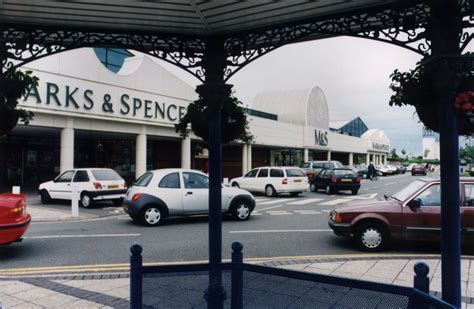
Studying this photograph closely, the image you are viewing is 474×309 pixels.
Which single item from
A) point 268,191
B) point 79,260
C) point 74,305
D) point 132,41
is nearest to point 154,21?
point 132,41

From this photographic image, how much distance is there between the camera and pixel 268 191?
20.9 meters

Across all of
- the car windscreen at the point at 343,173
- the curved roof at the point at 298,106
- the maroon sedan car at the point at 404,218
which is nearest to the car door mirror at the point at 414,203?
the maroon sedan car at the point at 404,218

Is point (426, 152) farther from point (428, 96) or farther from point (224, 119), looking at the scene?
point (428, 96)

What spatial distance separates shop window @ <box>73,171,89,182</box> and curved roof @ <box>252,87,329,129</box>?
126 ft

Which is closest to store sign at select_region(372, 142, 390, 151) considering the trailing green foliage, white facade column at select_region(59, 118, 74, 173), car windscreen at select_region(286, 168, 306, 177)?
car windscreen at select_region(286, 168, 306, 177)

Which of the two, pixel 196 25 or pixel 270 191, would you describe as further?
pixel 270 191

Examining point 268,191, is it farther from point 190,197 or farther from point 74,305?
point 74,305

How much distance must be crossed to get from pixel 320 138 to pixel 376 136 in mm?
37381

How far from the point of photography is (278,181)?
67.5 ft

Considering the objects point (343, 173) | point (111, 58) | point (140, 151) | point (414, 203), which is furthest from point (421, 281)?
point (111, 58)

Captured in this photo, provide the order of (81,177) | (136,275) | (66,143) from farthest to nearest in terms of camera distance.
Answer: (66,143), (81,177), (136,275)

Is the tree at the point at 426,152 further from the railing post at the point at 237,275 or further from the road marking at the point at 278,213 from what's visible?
the railing post at the point at 237,275

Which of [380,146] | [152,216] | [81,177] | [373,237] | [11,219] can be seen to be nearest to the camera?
[11,219]

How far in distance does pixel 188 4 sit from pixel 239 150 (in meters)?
33.4
